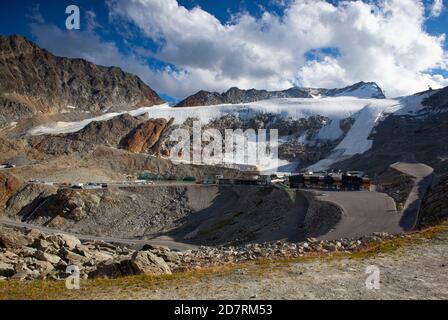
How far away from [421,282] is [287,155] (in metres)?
125

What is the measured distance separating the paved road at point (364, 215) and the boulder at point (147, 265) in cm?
1478

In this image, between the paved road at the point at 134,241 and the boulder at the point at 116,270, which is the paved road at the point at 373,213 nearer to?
the boulder at the point at 116,270

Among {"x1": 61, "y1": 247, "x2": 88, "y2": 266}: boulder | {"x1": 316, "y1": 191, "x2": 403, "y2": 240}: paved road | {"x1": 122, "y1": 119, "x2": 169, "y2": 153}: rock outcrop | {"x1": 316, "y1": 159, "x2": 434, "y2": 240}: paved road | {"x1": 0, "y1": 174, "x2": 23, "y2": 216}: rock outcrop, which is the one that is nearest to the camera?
{"x1": 61, "y1": 247, "x2": 88, "y2": 266}: boulder

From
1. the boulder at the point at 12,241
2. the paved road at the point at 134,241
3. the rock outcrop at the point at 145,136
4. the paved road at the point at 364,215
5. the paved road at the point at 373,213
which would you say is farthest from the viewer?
the rock outcrop at the point at 145,136

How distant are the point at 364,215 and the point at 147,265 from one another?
24494mm

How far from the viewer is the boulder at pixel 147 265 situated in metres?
17.2

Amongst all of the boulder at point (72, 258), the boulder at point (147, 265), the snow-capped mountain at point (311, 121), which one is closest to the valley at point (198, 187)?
the boulder at point (147, 265)

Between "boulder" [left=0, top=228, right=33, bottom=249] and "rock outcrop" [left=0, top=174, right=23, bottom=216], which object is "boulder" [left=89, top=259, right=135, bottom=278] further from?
"rock outcrop" [left=0, top=174, right=23, bottom=216]

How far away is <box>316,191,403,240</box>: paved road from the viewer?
30.4 metres

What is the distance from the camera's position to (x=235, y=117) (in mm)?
165875

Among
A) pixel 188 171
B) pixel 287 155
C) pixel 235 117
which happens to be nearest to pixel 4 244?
pixel 188 171

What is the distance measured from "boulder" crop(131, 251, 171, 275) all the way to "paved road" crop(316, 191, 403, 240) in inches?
582

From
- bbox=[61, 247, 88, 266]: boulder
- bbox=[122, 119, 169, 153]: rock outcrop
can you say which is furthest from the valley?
bbox=[122, 119, 169, 153]: rock outcrop

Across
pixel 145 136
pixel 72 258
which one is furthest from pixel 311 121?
pixel 72 258
